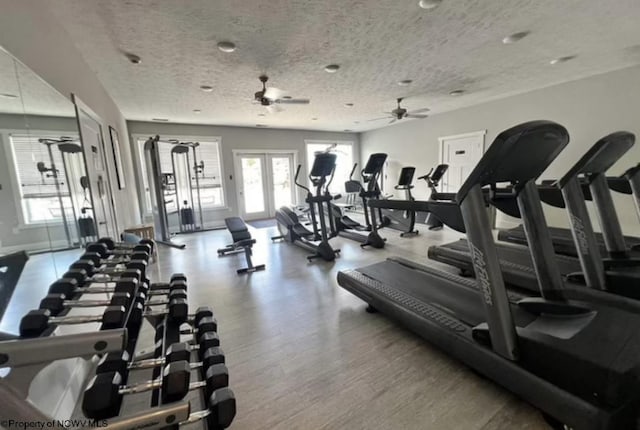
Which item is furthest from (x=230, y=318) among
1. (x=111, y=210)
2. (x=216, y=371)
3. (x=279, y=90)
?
(x=279, y=90)

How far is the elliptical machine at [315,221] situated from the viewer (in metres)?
4.09

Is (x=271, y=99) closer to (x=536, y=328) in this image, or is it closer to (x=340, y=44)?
(x=340, y=44)

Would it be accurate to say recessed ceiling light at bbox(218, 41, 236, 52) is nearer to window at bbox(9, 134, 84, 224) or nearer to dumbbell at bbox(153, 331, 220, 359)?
window at bbox(9, 134, 84, 224)

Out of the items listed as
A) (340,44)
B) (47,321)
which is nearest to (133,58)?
(340,44)

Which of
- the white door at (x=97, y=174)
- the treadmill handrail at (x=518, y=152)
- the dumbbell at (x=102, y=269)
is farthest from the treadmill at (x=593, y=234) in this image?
the white door at (x=97, y=174)

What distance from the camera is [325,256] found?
4020 millimetres

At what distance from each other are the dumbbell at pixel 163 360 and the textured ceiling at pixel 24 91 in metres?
1.24

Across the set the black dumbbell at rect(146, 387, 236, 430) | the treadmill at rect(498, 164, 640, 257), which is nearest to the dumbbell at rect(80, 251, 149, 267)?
the black dumbbell at rect(146, 387, 236, 430)

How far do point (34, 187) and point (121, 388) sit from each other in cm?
125

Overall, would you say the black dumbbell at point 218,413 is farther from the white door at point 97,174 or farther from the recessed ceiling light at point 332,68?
the recessed ceiling light at point 332,68

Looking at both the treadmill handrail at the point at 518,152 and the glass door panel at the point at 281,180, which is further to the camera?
the glass door panel at the point at 281,180

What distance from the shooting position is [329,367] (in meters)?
1.81

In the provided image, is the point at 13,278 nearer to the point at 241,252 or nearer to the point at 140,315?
the point at 140,315

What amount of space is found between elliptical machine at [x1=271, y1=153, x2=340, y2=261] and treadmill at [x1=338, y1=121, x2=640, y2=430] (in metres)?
2.15
